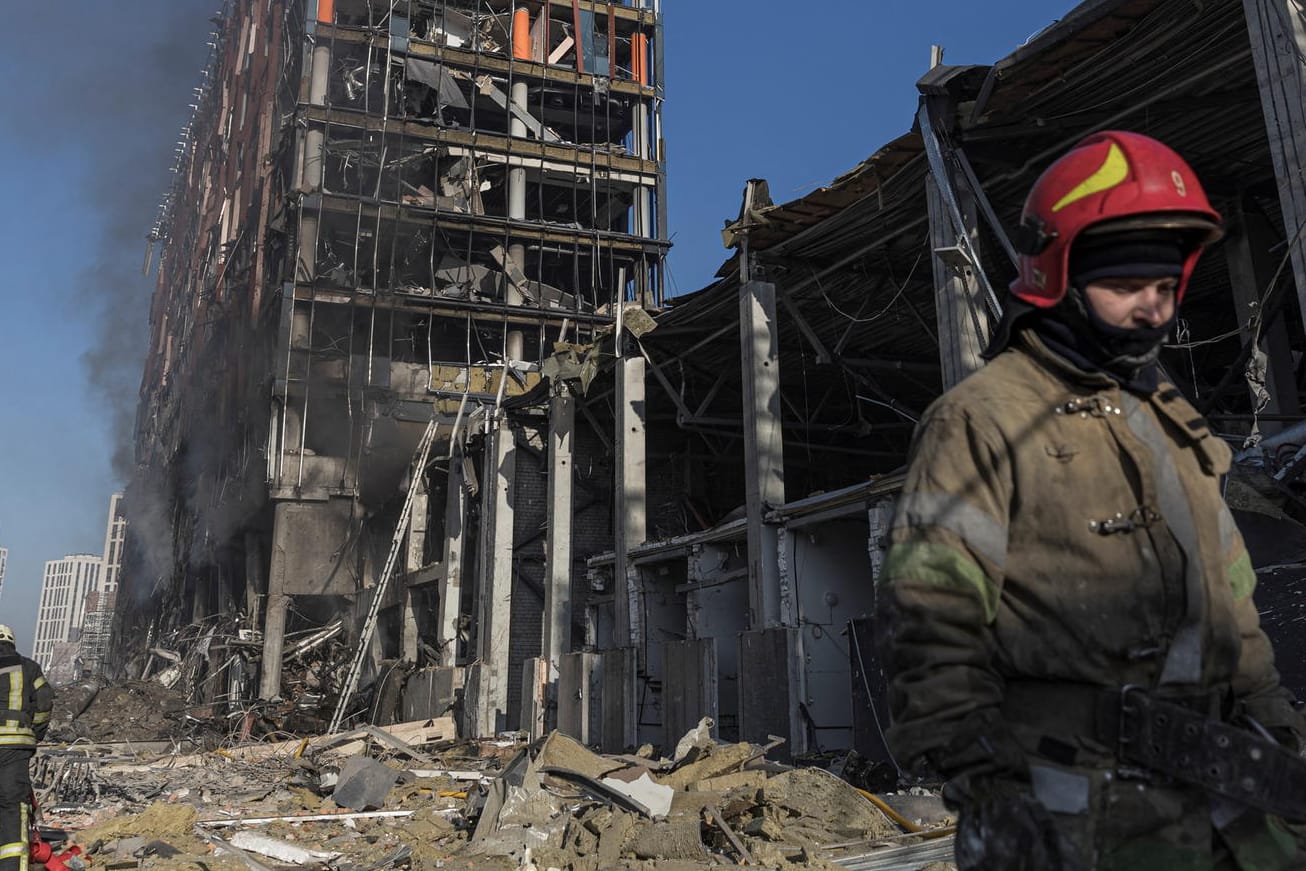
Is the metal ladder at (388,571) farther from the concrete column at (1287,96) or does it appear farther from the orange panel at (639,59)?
the orange panel at (639,59)

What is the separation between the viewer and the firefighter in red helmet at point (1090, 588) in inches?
72.1

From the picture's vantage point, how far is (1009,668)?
1940 millimetres

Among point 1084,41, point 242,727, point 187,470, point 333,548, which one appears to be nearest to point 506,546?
point 242,727

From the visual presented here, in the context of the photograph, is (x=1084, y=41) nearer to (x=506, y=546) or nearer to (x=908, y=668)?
(x=908, y=668)

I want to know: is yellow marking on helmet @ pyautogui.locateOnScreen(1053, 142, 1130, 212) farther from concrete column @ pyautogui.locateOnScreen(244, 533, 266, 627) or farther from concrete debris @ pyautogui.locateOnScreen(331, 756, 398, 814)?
concrete column @ pyautogui.locateOnScreen(244, 533, 266, 627)

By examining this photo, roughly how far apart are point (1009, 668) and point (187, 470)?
46.4 meters

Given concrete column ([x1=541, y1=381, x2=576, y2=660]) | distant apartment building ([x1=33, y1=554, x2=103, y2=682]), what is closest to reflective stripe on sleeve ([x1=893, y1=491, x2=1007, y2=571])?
concrete column ([x1=541, y1=381, x2=576, y2=660])

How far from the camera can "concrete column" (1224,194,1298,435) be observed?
1020cm

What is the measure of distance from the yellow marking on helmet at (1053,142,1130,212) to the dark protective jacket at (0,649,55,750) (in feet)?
24.6

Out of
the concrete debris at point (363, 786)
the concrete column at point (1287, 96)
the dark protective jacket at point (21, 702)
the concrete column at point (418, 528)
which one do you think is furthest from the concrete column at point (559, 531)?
the concrete column at point (1287, 96)

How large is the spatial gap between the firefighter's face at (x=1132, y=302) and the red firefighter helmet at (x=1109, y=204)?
7 cm

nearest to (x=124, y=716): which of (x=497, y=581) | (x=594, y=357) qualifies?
(x=497, y=581)

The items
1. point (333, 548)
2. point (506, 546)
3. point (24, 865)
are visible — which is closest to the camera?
point (24, 865)

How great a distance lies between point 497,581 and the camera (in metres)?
20.0
